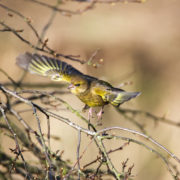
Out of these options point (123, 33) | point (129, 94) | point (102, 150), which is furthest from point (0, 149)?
point (123, 33)

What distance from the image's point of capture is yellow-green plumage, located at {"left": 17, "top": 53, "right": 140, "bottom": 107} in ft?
10.6

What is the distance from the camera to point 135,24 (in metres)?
7.03

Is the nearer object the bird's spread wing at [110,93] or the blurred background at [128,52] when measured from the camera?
the bird's spread wing at [110,93]

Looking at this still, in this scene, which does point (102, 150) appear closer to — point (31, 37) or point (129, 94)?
point (129, 94)

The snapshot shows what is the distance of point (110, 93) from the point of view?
10.6 feet

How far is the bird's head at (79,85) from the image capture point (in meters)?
3.33

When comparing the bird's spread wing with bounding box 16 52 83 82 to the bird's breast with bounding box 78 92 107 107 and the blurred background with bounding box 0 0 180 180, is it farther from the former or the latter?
the blurred background with bounding box 0 0 180 180

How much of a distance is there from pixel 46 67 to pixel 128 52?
363 cm

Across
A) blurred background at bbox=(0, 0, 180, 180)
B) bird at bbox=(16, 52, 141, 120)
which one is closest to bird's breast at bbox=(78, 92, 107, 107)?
bird at bbox=(16, 52, 141, 120)

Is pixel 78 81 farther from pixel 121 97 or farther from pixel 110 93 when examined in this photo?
pixel 121 97

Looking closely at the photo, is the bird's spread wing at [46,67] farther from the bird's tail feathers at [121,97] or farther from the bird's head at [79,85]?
the bird's tail feathers at [121,97]

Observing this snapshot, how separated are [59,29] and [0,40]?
95cm

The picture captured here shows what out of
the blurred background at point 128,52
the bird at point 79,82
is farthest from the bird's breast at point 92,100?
the blurred background at point 128,52

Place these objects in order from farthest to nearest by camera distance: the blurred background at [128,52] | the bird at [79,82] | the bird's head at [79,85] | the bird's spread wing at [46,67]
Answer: the blurred background at [128,52], the bird's spread wing at [46,67], the bird's head at [79,85], the bird at [79,82]
